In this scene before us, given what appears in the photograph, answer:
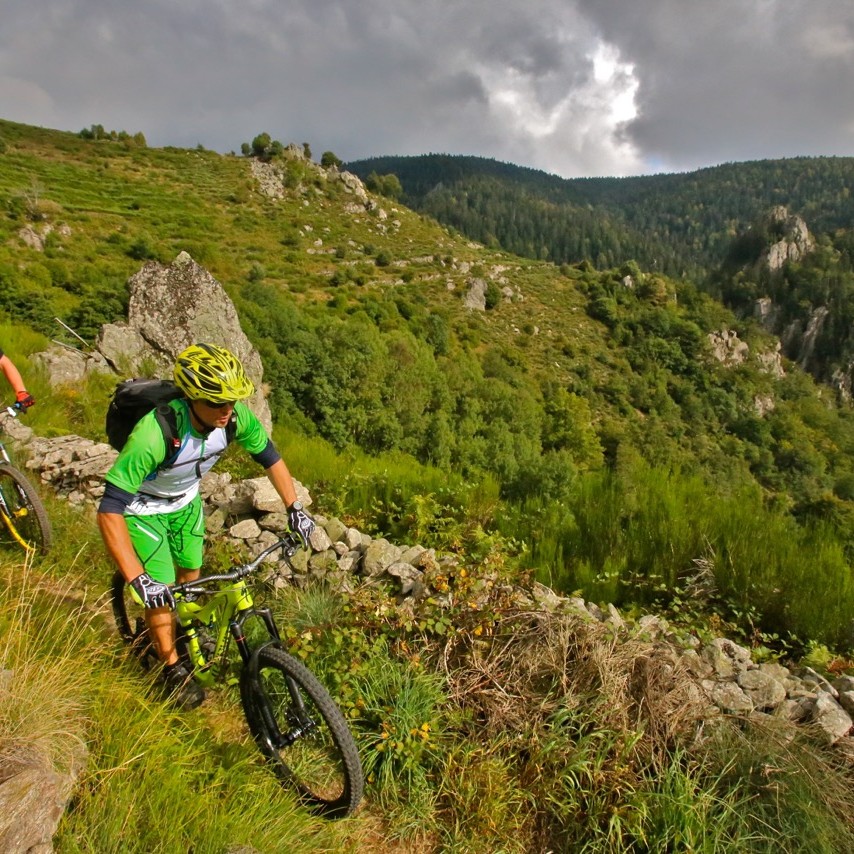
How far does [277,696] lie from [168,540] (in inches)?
42.7

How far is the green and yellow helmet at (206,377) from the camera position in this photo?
91.5 inches

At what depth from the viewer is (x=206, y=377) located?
233 centimetres

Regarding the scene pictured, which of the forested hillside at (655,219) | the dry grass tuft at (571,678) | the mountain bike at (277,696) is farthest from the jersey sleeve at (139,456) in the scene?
the forested hillside at (655,219)

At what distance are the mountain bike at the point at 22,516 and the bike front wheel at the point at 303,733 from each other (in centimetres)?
254

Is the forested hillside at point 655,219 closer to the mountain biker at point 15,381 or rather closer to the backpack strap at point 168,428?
the mountain biker at point 15,381

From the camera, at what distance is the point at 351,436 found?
21297mm

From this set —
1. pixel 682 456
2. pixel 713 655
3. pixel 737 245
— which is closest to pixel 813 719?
pixel 713 655

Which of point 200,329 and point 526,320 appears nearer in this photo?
point 200,329

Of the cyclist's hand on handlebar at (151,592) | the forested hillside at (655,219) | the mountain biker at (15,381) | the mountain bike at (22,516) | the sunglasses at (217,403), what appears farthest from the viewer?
the forested hillside at (655,219)

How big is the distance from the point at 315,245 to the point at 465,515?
53.9 metres

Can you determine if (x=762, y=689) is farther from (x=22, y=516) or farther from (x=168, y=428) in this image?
(x=22, y=516)

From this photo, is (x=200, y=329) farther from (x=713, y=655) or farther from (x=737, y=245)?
(x=737, y=245)

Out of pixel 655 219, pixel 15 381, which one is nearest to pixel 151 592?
pixel 15 381

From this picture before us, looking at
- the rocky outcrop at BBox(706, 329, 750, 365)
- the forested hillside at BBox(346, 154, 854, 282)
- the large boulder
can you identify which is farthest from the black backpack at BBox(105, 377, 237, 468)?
the forested hillside at BBox(346, 154, 854, 282)
